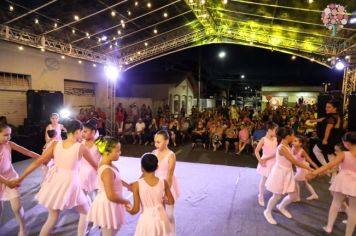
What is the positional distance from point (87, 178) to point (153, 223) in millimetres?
1869

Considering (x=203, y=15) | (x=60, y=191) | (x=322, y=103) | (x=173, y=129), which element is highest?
(x=203, y=15)

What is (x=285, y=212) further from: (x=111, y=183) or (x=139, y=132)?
(x=139, y=132)

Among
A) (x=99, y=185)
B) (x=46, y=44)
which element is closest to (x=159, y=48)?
(x=46, y=44)

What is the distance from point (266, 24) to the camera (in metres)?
9.52

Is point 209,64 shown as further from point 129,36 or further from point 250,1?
point 250,1

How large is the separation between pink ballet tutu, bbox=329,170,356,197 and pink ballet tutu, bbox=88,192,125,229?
8.77ft

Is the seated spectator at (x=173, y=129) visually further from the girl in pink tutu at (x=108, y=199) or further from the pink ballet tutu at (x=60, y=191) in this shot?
the girl in pink tutu at (x=108, y=199)

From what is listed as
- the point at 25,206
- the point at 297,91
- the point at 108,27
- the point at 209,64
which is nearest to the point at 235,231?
the point at 25,206

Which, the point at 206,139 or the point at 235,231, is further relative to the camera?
the point at 206,139

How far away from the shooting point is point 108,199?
2484 mm

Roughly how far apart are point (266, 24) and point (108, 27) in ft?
18.0

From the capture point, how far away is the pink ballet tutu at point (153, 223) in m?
2.29

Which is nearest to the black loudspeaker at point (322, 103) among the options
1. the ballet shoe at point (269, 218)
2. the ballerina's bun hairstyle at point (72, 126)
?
the ballet shoe at point (269, 218)

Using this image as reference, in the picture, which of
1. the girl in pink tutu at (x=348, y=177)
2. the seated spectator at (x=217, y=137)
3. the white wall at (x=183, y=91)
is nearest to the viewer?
the girl in pink tutu at (x=348, y=177)
